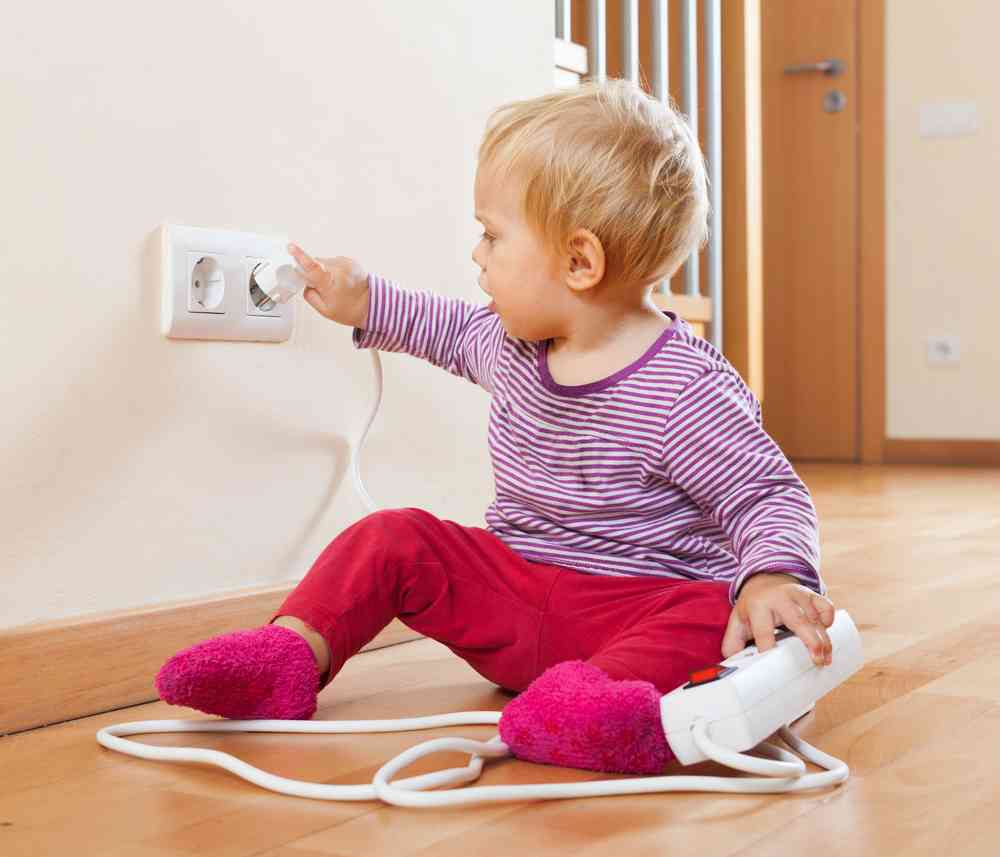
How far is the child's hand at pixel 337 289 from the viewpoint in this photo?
105 centimetres

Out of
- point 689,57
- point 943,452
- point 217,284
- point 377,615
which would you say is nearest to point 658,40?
point 689,57

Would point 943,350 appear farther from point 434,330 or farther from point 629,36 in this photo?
point 434,330

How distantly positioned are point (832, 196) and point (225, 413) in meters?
3.04

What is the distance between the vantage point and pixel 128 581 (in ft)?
3.21

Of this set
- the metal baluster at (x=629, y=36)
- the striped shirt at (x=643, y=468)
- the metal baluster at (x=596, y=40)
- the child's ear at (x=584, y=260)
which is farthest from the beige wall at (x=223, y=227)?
the metal baluster at (x=629, y=36)

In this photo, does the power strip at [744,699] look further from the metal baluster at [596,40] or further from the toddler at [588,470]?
the metal baluster at [596,40]

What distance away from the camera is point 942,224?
3658 millimetres

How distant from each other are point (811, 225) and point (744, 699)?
3233 mm

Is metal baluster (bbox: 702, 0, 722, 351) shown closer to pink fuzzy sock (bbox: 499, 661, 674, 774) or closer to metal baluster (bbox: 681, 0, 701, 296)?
metal baluster (bbox: 681, 0, 701, 296)

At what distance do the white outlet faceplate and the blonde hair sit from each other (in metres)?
0.20

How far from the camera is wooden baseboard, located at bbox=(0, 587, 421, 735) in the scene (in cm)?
89

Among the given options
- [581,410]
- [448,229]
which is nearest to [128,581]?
[581,410]

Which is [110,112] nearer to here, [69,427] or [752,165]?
[69,427]

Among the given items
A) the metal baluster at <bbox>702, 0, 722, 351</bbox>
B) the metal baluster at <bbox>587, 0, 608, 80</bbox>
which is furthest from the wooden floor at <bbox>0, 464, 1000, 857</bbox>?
the metal baluster at <bbox>702, 0, 722, 351</bbox>
